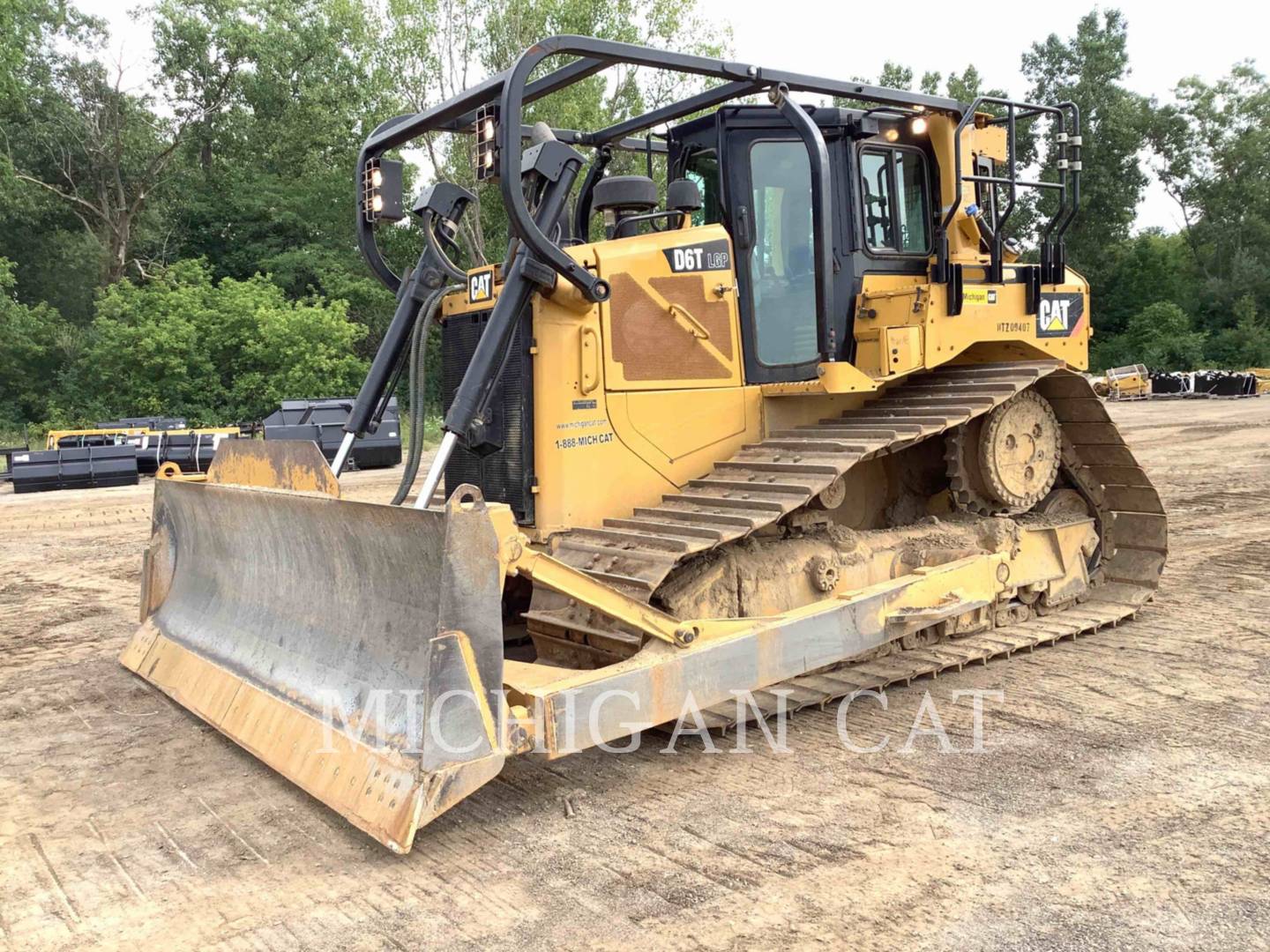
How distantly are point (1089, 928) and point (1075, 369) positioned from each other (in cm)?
425

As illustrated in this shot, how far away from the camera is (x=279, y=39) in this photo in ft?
108

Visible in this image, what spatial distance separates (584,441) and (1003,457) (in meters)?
2.53

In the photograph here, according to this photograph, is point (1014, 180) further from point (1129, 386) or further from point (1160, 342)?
point (1160, 342)

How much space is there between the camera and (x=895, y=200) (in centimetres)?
593

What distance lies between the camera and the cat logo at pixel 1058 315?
6.40 meters

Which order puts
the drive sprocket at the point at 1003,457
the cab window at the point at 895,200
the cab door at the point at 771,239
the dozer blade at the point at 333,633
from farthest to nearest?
the drive sprocket at the point at 1003,457 < the cab window at the point at 895,200 < the cab door at the point at 771,239 < the dozer blade at the point at 333,633

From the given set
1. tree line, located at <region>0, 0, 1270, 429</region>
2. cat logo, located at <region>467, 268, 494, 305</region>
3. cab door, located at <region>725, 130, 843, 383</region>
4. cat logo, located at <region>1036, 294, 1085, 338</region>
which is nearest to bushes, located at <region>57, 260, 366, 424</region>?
tree line, located at <region>0, 0, 1270, 429</region>

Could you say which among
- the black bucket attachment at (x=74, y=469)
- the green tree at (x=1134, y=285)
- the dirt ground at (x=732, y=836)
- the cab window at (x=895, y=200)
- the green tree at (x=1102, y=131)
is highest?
the green tree at (x=1102, y=131)

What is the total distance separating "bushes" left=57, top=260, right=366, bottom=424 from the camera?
26016 millimetres

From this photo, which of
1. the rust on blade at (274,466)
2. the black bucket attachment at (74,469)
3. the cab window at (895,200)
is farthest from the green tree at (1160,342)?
the rust on blade at (274,466)

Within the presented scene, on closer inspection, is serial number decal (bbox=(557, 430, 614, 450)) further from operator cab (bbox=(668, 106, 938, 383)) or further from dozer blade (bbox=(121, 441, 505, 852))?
dozer blade (bbox=(121, 441, 505, 852))

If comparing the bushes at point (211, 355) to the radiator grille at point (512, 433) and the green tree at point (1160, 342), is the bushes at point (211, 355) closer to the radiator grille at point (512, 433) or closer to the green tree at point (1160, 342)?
the radiator grille at point (512, 433)

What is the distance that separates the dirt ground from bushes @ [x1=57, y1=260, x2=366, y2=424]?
2153 cm

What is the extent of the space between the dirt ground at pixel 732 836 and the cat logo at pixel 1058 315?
6.55 ft
